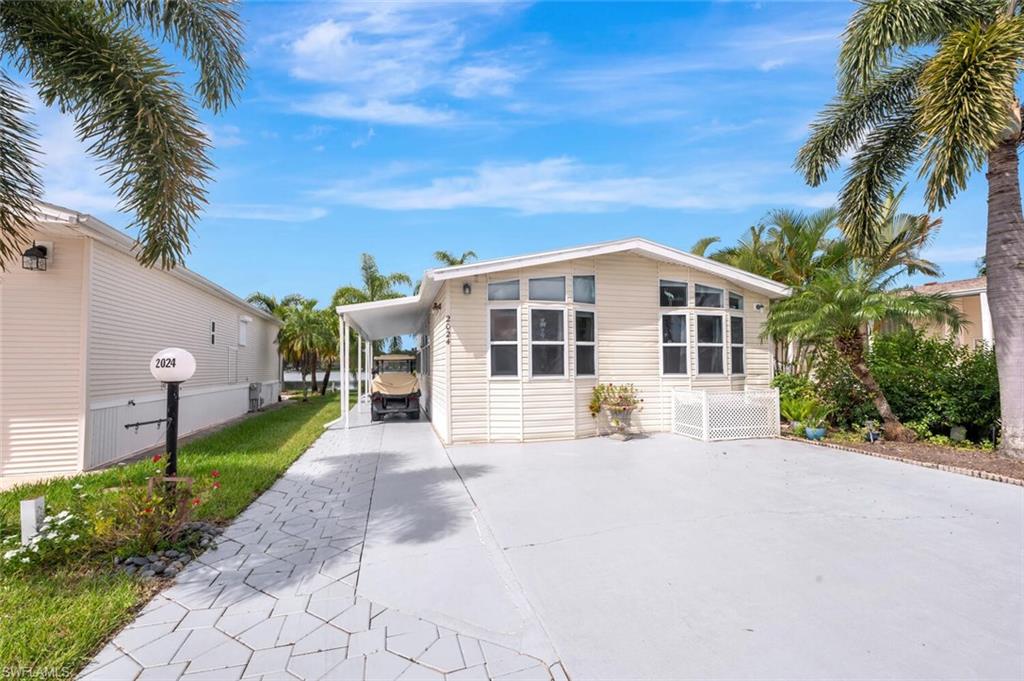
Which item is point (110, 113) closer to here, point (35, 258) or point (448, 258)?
point (35, 258)

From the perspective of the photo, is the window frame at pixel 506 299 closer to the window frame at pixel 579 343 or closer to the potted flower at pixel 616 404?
the window frame at pixel 579 343

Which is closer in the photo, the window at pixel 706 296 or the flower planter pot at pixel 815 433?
the flower planter pot at pixel 815 433

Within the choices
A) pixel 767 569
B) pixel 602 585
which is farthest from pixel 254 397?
pixel 767 569

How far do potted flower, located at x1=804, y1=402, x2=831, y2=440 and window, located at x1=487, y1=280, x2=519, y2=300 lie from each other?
6.39 metres

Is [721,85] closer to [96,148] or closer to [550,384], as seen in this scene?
[550,384]

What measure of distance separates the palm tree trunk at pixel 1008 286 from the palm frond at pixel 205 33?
34.9 ft

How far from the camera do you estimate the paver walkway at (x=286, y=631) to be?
7.84 ft

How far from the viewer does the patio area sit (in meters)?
2.47

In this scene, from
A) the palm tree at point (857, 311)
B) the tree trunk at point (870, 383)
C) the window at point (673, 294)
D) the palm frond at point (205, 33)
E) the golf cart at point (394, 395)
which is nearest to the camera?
the palm frond at point (205, 33)

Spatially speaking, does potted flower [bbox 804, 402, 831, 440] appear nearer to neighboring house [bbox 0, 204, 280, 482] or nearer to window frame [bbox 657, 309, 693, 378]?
window frame [bbox 657, 309, 693, 378]

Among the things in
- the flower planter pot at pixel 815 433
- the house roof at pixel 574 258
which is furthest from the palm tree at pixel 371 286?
the flower planter pot at pixel 815 433

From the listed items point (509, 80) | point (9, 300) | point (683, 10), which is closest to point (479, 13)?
point (509, 80)

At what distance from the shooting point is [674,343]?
10133 millimetres

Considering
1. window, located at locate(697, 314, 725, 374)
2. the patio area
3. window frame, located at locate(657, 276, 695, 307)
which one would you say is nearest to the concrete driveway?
the patio area
